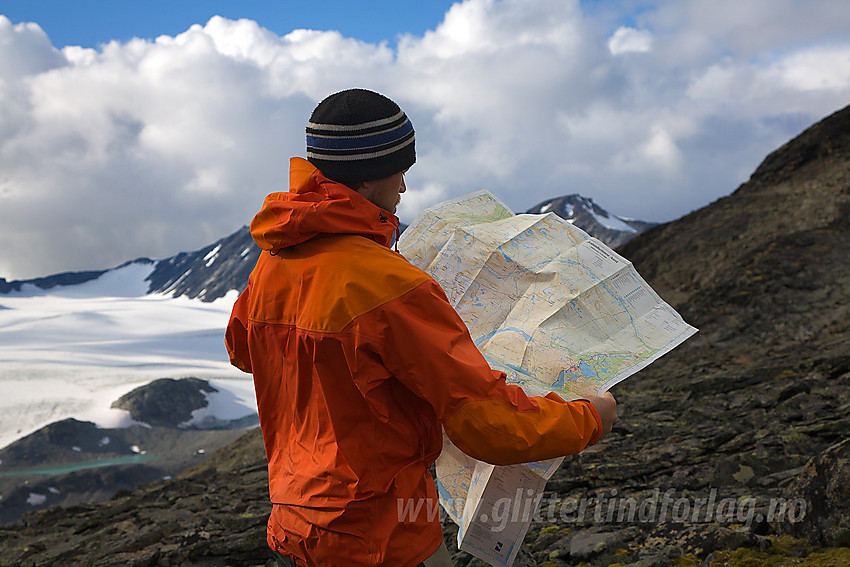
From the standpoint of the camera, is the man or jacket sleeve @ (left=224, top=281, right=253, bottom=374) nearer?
the man

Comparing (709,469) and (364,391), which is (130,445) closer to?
(709,469)

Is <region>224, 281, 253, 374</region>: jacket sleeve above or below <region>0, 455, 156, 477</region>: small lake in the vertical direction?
Result: above

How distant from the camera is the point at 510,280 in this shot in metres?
2.77

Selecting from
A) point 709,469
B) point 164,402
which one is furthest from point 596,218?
point 709,469

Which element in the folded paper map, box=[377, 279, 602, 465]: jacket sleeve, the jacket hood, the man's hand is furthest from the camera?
the folded paper map

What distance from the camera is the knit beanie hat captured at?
2.18 meters

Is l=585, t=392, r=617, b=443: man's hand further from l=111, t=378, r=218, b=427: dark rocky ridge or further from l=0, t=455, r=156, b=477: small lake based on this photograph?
l=111, t=378, r=218, b=427: dark rocky ridge

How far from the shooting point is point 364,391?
6.52ft

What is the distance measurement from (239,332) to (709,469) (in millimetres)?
6040

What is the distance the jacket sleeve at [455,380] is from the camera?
1910 mm

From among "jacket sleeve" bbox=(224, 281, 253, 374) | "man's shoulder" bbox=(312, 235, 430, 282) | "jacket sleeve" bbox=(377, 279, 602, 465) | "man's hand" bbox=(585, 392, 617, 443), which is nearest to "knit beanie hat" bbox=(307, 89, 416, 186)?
"man's shoulder" bbox=(312, 235, 430, 282)

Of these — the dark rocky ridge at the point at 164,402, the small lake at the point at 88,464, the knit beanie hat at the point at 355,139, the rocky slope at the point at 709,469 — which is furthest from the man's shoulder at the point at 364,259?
the dark rocky ridge at the point at 164,402

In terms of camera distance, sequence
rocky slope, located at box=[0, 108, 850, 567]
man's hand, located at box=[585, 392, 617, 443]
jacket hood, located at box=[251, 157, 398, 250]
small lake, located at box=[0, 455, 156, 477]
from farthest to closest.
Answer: small lake, located at box=[0, 455, 156, 477]
rocky slope, located at box=[0, 108, 850, 567]
man's hand, located at box=[585, 392, 617, 443]
jacket hood, located at box=[251, 157, 398, 250]

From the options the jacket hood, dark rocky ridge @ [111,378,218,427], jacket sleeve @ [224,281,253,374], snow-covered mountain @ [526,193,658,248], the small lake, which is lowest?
the small lake
